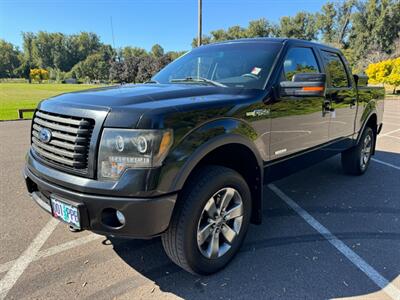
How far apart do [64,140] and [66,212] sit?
511mm

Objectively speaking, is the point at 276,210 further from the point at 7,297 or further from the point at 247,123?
the point at 7,297

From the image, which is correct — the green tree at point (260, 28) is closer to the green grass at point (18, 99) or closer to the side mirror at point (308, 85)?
the green grass at point (18, 99)

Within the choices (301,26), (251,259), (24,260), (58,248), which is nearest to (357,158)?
(251,259)

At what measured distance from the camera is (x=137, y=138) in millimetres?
2002

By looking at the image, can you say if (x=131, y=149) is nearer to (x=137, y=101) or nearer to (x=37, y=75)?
(x=137, y=101)

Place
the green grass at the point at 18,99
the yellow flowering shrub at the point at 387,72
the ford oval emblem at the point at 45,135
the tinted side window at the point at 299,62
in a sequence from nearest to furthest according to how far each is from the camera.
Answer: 1. the ford oval emblem at the point at 45,135
2. the tinted side window at the point at 299,62
3. the green grass at the point at 18,99
4. the yellow flowering shrub at the point at 387,72

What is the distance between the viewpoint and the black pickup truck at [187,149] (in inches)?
79.8

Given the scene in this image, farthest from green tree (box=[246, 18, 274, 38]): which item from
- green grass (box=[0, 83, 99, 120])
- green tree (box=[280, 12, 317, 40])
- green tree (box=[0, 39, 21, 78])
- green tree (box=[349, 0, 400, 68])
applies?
green tree (box=[0, 39, 21, 78])

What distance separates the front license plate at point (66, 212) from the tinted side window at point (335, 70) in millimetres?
3462

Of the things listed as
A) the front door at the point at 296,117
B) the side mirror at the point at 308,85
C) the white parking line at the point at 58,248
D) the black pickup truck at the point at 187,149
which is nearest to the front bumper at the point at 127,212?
the black pickup truck at the point at 187,149

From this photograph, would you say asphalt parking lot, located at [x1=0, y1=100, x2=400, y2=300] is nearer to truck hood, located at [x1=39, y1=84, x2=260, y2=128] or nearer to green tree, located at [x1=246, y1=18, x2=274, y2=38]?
truck hood, located at [x1=39, y1=84, x2=260, y2=128]

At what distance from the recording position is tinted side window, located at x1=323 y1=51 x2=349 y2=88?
4.14 meters

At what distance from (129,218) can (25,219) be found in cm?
220

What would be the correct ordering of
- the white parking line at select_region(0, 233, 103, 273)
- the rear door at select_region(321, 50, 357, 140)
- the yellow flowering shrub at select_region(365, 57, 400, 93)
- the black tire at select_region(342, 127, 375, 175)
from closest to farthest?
the white parking line at select_region(0, 233, 103, 273) < the rear door at select_region(321, 50, 357, 140) < the black tire at select_region(342, 127, 375, 175) < the yellow flowering shrub at select_region(365, 57, 400, 93)
